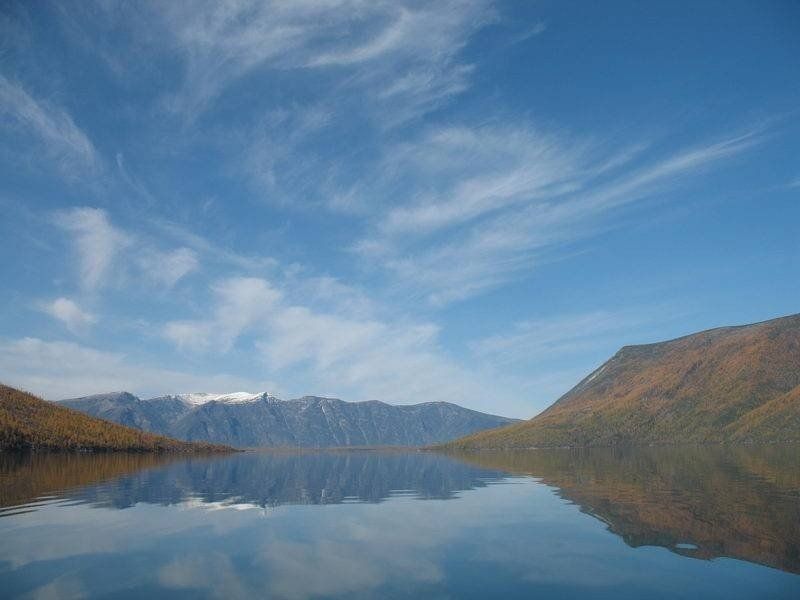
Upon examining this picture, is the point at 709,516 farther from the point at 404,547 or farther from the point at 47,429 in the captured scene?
the point at 47,429

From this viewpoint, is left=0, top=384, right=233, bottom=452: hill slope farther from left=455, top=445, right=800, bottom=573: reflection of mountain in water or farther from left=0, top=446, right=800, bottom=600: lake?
left=455, top=445, right=800, bottom=573: reflection of mountain in water

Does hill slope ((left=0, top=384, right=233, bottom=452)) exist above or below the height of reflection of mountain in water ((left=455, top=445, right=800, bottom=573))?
above

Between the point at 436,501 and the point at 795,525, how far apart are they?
2825 centimetres

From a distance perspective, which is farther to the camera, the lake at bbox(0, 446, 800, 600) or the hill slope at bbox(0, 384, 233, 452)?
the hill slope at bbox(0, 384, 233, 452)

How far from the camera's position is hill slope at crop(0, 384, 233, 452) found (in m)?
143

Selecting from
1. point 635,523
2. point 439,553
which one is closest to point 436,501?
point 635,523

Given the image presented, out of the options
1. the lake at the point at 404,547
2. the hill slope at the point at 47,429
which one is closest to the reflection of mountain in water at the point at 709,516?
the lake at the point at 404,547

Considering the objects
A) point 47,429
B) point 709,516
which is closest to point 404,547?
point 709,516

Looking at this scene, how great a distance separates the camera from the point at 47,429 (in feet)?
523

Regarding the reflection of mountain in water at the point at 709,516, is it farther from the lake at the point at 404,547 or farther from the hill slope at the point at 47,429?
the hill slope at the point at 47,429

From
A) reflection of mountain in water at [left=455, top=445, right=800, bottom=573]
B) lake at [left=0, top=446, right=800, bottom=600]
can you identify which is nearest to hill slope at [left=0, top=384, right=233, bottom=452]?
lake at [left=0, top=446, right=800, bottom=600]

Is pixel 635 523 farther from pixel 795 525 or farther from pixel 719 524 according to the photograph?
pixel 795 525

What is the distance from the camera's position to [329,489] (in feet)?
220

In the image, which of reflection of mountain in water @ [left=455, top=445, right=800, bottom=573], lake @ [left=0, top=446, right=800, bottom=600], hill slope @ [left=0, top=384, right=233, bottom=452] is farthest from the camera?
hill slope @ [left=0, top=384, right=233, bottom=452]
